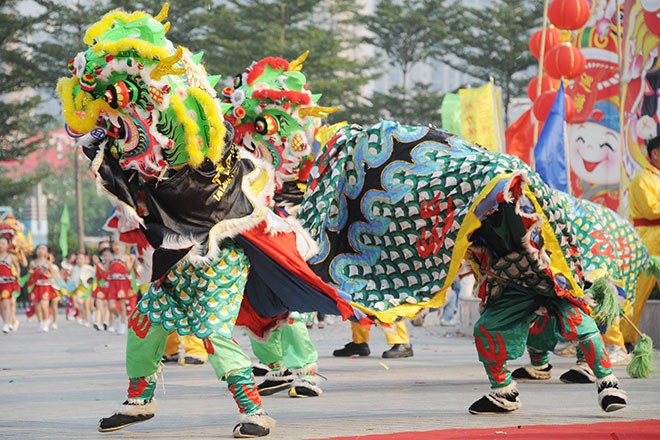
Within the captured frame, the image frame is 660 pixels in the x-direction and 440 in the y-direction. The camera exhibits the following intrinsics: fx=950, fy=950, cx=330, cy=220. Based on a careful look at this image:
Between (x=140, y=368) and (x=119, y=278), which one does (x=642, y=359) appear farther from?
(x=119, y=278)

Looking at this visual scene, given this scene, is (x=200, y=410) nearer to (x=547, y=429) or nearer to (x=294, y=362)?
(x=294, y=362)

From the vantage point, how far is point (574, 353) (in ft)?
28.2

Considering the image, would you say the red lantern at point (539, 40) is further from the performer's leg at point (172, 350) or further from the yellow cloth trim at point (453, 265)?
the yellow cloth trim at point (453, 265)

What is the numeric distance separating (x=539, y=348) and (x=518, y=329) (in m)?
1.48

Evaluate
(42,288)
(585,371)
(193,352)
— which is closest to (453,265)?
(585,371)

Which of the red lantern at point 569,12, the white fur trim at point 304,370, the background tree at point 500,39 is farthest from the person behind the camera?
the background tree at point 500,39

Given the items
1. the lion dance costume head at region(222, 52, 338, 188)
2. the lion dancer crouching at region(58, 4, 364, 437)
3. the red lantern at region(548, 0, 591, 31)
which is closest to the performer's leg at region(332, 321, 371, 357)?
the lion dance costume head at region(222, 52, 338, 188)

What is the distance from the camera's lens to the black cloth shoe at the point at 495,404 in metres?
5.71

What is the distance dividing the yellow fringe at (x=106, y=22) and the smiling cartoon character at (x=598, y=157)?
12652 millimetres

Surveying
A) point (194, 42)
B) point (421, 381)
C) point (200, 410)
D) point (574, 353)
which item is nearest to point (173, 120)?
point (200, 410)

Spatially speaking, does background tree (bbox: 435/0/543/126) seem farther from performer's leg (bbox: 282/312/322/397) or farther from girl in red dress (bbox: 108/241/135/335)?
performer's leg (bbox: 282/312/322/397)

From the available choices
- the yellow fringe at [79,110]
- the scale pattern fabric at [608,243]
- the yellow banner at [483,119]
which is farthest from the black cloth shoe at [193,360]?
the yellow banner at [483,119]

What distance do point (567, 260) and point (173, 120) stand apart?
252cm

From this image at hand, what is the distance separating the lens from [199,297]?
512 cm
